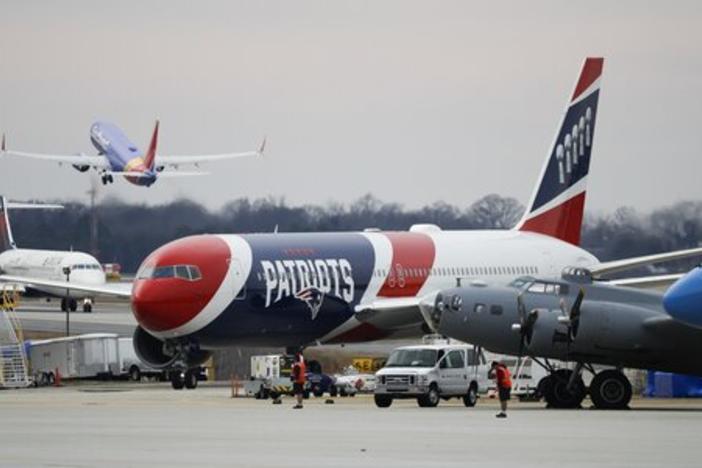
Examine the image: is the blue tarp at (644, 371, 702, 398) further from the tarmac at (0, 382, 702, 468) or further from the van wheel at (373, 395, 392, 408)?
the van wheel at (373, 395, 392, 408)

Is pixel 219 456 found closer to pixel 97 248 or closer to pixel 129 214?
pixel 129 214

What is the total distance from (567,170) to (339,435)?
36765 millimetres

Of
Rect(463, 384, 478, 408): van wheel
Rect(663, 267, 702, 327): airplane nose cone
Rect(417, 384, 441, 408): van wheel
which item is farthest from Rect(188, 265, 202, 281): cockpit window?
Rect(663, 267, 702, 327): airplane nose cone

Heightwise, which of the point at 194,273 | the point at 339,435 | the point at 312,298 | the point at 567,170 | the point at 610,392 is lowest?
the point at 339,435

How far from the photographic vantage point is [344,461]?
27.9 metres

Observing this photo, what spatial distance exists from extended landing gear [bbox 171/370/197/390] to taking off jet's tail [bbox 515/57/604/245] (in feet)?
47.4

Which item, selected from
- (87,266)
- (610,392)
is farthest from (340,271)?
(87,266)

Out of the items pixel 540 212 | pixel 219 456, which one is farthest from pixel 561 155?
pixel 219 456

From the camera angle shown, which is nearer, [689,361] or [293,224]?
[689,361]

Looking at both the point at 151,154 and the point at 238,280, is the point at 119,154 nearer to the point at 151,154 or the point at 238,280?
the point at 151,154

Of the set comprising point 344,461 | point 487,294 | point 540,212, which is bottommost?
point 344,461

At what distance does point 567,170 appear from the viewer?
69562mm

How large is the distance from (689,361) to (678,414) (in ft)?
11.4

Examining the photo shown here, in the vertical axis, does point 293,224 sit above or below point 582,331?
above
